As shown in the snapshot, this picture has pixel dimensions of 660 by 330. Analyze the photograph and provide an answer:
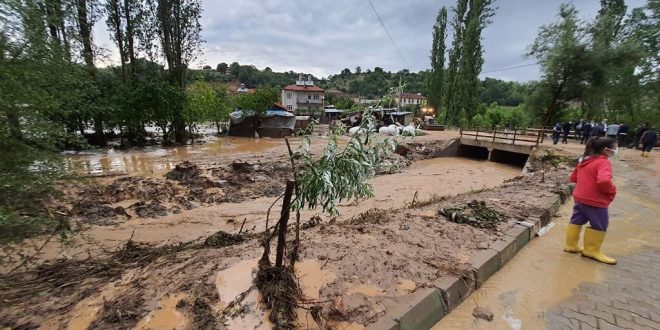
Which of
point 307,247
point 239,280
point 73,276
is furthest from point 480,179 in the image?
point 73,276

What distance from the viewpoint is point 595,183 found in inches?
146

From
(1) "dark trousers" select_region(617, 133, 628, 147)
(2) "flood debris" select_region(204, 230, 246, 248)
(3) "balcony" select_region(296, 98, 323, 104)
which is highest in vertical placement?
(3) "balcony" select_region(296, 98, 323, 104)

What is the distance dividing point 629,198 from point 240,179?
1080 cm

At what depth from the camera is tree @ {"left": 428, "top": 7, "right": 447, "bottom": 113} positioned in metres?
33.8

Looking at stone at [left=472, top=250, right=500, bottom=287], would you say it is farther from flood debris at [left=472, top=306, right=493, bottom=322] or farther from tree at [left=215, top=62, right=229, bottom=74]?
tree at [left=215, top=62, right=229, bottom=74]

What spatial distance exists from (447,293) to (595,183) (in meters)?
2.62

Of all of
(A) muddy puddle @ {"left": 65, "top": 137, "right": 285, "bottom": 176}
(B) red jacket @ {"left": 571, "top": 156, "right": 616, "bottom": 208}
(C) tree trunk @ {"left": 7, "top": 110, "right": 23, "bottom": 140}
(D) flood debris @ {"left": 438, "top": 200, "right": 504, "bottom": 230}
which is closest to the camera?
(C) tree trunk @ {"left": 7, "top": 110, "right": 23, "bottom": 140}

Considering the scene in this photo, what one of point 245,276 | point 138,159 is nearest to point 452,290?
point 245,276

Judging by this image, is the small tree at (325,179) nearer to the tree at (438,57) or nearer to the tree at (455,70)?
the tree at (455,70)

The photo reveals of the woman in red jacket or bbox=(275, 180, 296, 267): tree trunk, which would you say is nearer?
bbox=(275, 180, 296, 267): tree trunk

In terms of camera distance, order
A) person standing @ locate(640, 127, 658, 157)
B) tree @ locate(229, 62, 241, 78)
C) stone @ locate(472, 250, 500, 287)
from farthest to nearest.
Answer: tree @ locate(229, 62, 241, 78), person standing @ locate(640, 127, 658, 157), stone @ locate(472, 250, 500, 287)

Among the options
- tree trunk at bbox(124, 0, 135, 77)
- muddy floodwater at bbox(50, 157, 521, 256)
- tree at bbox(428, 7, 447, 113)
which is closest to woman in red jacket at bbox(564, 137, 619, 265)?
muddy floodwater at bbox(50, 157, 521, 256)

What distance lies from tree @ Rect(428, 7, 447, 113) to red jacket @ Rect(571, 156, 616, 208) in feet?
110

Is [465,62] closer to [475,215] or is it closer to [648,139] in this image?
[648,139]
